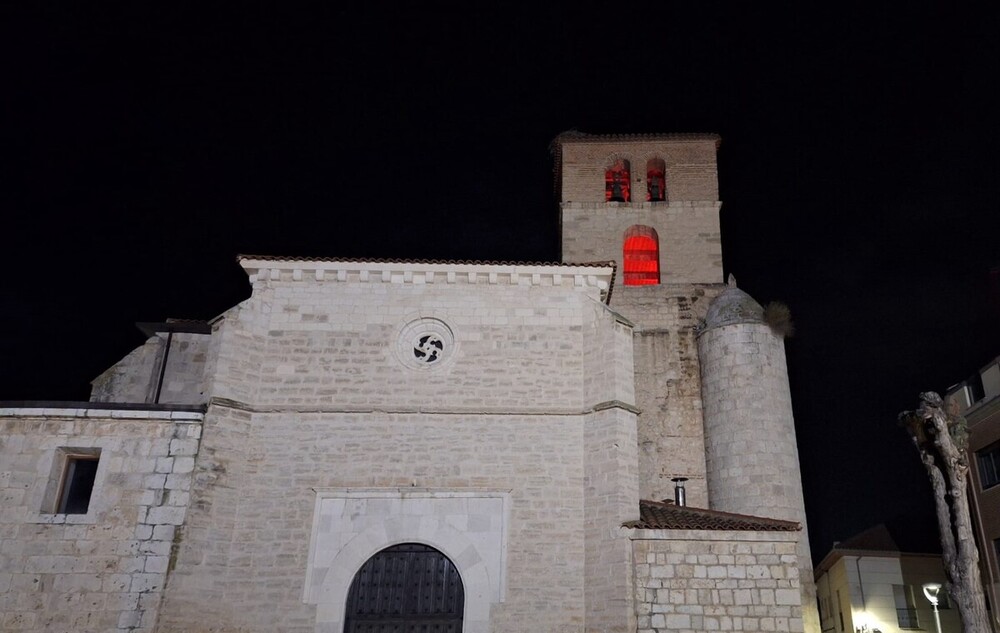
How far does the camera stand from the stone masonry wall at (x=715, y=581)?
438 inches

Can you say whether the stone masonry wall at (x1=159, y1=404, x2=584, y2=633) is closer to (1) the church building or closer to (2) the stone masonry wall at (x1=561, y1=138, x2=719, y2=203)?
(1) the church building

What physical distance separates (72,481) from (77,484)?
10cm

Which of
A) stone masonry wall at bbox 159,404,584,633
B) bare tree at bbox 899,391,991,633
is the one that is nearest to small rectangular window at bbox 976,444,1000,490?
bare tree at bbox 899,391,991,633

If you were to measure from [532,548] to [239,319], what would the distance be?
6643 mm

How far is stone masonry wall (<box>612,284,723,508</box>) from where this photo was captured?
16.8 metres

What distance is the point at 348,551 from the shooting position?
12062 millimetres

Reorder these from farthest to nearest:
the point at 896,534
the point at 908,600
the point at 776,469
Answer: the point at 896,534, the point at 908,600, the point at 776,469

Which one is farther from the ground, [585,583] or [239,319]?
[239,319]

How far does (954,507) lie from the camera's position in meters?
14.3

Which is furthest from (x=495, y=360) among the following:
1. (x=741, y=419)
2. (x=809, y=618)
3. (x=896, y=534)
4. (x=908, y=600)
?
(x=896, y=534)

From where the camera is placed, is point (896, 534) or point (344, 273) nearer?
point (344, 273)

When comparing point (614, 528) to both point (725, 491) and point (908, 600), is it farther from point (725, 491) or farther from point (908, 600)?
point (908, 600)

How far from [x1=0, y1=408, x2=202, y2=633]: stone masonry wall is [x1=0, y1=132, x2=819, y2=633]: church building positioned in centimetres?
3

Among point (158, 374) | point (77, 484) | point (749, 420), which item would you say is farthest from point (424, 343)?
point (749, 420)
